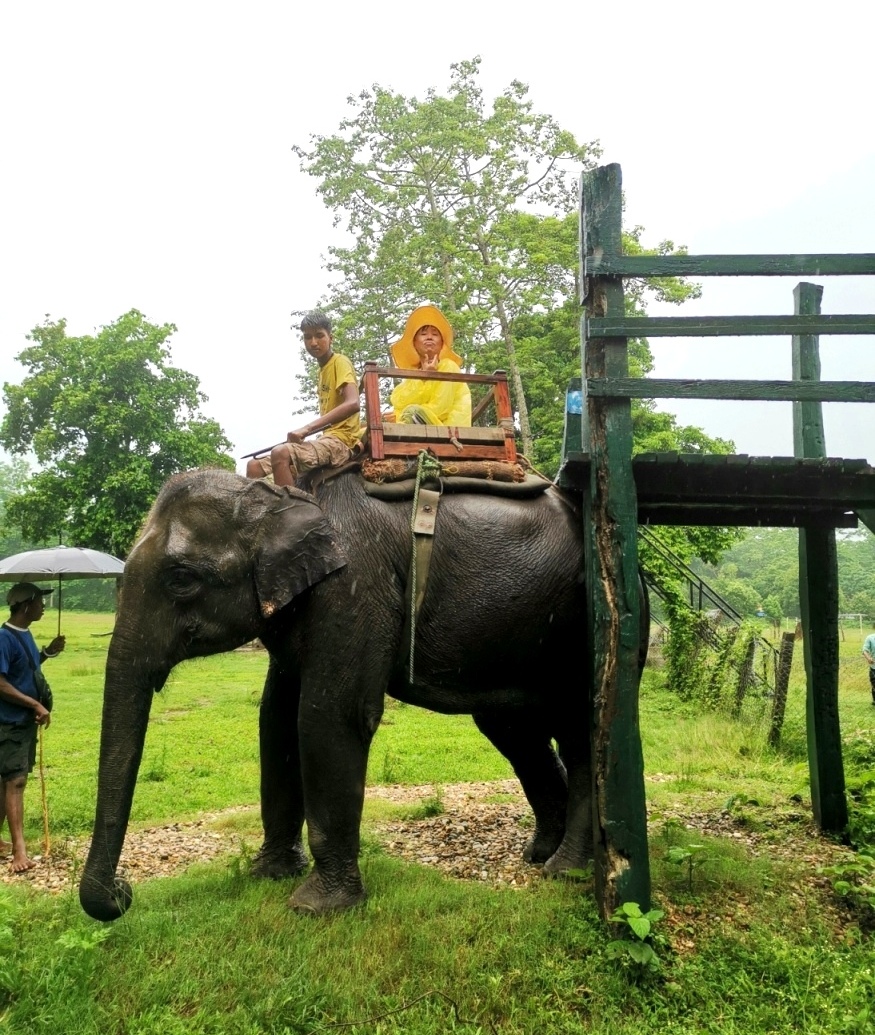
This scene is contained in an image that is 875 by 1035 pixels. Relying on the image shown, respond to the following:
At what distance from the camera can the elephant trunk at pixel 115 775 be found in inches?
180

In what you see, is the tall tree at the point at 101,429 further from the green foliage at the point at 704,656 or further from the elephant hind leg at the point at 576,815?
the elephant hind leg at the point at 576,815

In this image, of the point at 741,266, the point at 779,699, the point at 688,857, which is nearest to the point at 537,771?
the point at 688,857

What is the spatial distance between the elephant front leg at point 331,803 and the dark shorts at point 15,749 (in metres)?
2.62

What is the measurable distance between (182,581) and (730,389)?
321 cm

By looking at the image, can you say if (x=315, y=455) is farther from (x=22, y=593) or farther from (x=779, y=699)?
(x=779, y=699)

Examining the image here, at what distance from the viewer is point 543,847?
6391 mm

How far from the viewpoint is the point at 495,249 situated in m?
21.2

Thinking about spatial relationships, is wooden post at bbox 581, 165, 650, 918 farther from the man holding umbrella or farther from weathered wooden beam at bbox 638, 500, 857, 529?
the man holding umbrella

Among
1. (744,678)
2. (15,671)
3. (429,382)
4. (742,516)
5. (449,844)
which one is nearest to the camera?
(742,516)

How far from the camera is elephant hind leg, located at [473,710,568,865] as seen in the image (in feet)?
21.0

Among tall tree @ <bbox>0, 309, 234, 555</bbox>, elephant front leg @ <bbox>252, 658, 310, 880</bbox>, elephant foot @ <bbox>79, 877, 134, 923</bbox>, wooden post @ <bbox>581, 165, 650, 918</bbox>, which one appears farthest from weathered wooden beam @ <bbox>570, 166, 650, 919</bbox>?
tall tree @ <bbox>0, 309, 234, 555</bbox>

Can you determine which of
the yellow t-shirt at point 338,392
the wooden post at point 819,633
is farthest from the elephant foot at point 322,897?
the wooden post at point 819,633

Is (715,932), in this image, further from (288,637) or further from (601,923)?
(288,637)

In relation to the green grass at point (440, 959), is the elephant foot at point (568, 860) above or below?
above
